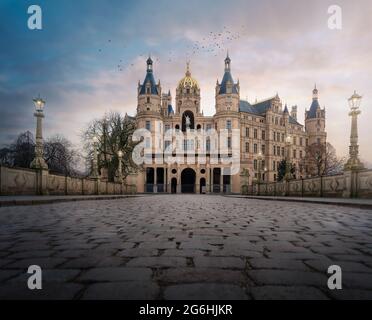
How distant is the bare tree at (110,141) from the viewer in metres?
37.5

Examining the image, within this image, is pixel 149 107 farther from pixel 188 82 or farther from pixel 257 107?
pixel 257 107

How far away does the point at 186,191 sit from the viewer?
66.9 meters

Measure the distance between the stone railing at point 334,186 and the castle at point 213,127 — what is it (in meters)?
34.0

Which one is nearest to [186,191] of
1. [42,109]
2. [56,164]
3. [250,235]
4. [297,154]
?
[56,164]

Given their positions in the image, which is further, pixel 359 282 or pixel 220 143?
pixel 220 143

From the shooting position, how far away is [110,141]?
37000mm

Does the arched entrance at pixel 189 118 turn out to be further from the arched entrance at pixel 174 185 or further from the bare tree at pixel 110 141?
the bare tree at pixel 110 141

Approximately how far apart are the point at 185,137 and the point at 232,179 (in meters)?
15.2

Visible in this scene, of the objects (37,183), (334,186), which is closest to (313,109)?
(334,186)

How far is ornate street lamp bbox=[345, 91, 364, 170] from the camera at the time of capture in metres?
16.2

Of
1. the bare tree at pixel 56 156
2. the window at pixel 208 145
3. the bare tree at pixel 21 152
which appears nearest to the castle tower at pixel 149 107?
the window at pixel 208 145

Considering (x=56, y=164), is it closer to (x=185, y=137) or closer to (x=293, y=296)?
(x=185, y=137)

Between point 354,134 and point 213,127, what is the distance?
178ft

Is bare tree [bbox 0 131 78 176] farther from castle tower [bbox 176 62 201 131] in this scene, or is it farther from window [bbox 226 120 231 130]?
window [bbox 226 120 231 130]
